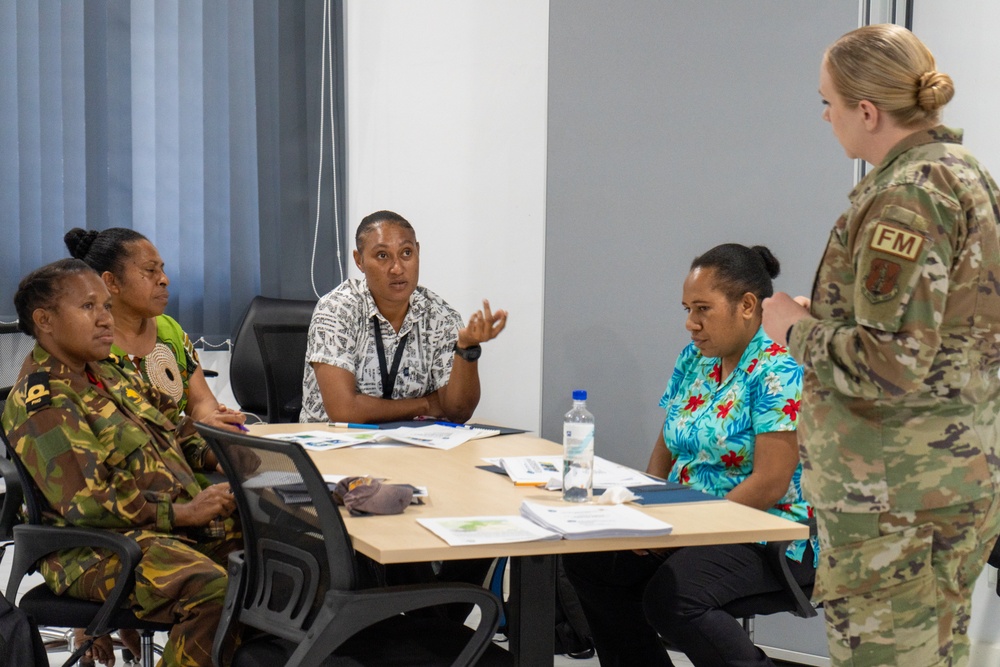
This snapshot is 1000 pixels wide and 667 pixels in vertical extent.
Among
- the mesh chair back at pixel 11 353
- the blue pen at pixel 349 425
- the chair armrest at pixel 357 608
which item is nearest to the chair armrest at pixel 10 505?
the blue pen at pixel 349 425

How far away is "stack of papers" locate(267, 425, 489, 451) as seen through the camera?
2.89 meters

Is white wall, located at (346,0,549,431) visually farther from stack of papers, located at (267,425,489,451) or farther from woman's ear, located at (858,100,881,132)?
woman's ear, located at (858,100,881,132)

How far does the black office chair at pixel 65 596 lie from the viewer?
2.25m

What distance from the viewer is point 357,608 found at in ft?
5.98

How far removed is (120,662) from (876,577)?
2438 millimetres

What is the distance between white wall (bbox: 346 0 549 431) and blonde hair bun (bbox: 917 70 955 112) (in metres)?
2.33

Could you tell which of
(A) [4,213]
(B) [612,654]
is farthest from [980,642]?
(A) [4,213]

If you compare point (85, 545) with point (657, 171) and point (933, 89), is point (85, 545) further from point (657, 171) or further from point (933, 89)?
point (657, 171)

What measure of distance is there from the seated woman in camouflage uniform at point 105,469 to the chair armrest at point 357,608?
1.76 ft

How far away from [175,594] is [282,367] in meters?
1.73

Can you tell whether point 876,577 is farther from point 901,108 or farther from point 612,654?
point 612,654

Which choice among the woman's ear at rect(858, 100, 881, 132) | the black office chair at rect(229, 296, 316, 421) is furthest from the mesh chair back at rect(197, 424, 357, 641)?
the black office chair at rect(229, 296, 316, 421)

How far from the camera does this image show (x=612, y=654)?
8.82ft

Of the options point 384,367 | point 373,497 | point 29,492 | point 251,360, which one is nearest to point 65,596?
point 29,492
